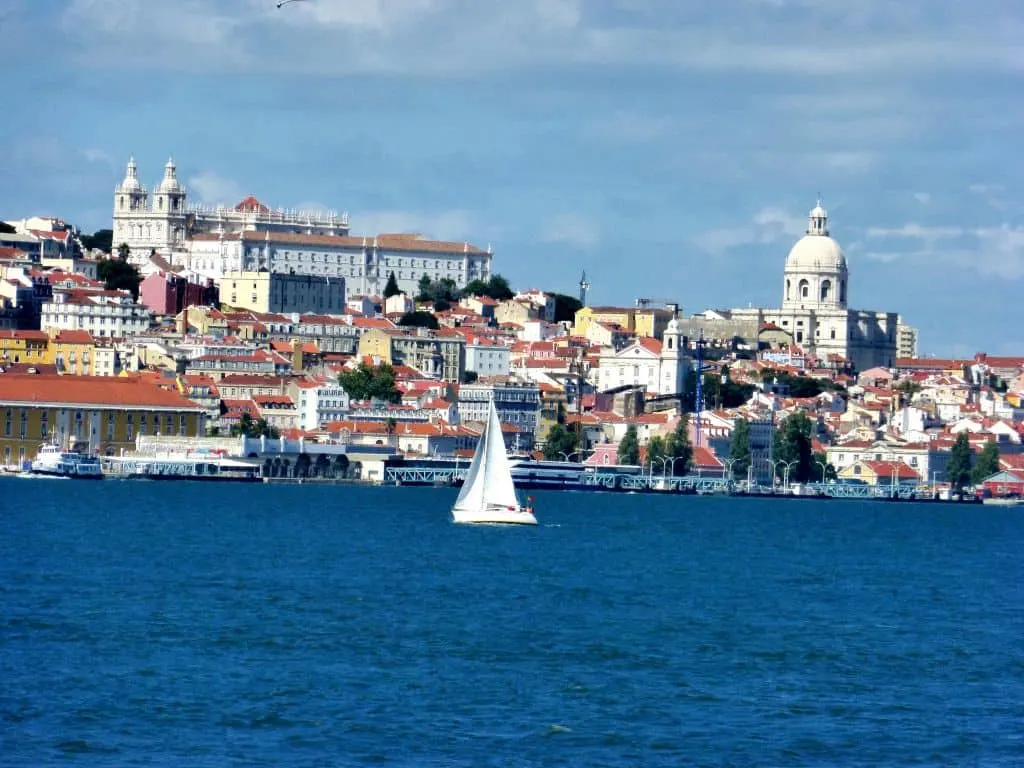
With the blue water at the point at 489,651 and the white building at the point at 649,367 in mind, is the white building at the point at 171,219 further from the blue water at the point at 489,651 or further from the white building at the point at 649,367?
the blue water at the point at 489,651

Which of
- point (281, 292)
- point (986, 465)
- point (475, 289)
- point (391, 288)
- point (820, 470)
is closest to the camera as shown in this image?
point (986, 465)

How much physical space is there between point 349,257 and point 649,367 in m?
14.7

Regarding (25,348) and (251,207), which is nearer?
(25,348)

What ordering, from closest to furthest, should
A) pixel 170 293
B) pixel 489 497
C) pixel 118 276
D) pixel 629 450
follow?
pixel 489 497 < pixel 629 450 < pixel 170 293 < pixel 118 276

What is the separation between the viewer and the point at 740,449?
79.5 metres

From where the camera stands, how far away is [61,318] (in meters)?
84.8

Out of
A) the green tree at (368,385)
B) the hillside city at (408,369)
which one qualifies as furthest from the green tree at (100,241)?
the green tree at (368,385)

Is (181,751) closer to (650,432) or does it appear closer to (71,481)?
(71,481)

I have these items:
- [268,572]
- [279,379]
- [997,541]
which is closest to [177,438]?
[279,379]

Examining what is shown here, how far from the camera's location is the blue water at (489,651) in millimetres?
17484

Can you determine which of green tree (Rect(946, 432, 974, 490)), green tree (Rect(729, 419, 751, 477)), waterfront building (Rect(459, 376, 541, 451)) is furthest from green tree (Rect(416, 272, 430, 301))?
green tree (Rect(946, 432, 974, 490))

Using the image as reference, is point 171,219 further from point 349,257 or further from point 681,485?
point 681,485

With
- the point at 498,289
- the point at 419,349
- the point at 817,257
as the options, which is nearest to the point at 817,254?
the point at 817,257

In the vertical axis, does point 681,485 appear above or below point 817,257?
below
